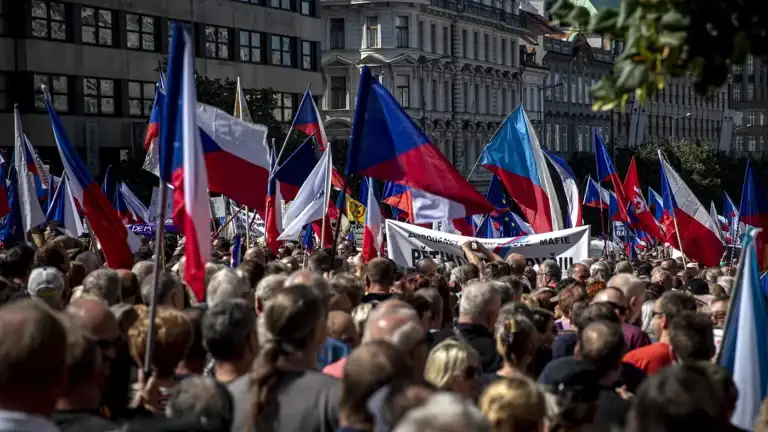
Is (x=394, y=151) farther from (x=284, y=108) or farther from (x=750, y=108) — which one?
(x=750, y=108)

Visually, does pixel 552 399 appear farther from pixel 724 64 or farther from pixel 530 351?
pixel 724 64

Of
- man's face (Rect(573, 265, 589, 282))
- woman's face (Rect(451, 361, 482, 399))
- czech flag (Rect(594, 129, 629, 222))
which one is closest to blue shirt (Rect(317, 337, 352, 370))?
woman's face (Rect(451, 361, 482, 399))

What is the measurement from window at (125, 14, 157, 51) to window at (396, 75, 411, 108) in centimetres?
2738

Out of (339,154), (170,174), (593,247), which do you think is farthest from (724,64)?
(339,154)

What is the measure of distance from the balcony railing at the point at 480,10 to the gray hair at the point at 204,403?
71.9 metres

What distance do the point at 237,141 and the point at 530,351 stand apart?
722 cm

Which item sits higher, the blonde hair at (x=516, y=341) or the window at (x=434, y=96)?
the window at (x=434, y=96)

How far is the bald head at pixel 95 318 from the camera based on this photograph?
22.4 ft

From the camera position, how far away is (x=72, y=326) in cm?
562

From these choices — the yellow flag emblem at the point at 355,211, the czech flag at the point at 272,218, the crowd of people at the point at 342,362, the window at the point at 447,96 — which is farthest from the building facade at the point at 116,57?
the crowd of people at the point at 342,362

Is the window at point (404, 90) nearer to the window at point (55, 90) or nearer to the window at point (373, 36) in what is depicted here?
the window at point (373, 36)

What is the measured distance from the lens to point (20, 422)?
4.76m

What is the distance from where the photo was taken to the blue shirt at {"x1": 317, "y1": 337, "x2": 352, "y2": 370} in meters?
7.63

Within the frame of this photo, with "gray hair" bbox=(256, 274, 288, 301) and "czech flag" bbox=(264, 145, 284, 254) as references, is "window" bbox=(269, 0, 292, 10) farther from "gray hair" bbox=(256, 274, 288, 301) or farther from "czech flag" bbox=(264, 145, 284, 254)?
"gray hair" bbox=(256, 274, 288, 301)
